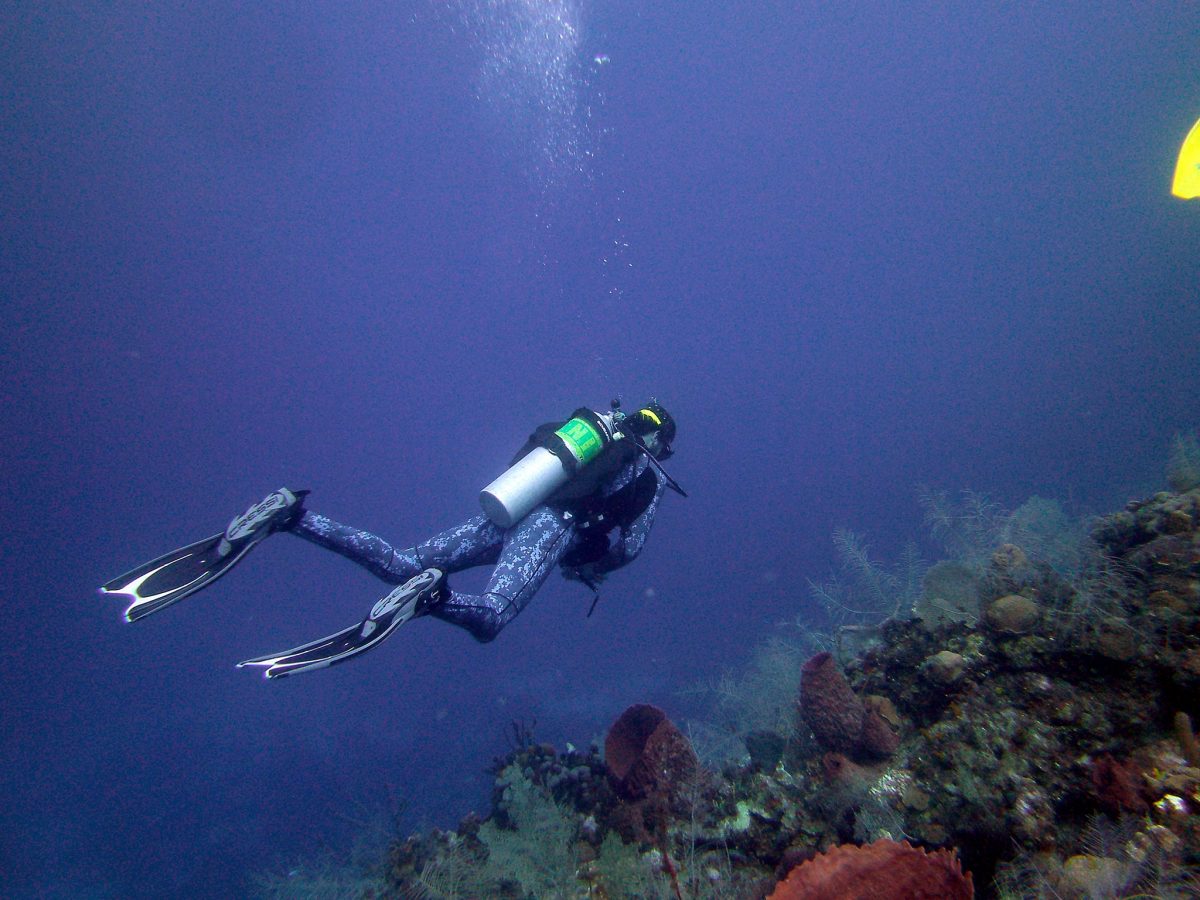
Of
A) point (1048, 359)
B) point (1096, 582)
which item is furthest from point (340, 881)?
point (1048, 359)

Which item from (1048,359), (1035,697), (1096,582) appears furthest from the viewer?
(1048,359)

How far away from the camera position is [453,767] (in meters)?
22.9

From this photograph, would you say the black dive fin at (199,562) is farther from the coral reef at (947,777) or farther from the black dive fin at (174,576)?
the coral reef at (947,777)

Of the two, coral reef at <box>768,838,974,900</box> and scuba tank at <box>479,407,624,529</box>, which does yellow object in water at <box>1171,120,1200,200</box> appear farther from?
coral reef at <box>768,838,974,900</box>

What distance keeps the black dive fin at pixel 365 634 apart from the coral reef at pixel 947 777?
2043 mm

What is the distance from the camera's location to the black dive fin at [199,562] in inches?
186

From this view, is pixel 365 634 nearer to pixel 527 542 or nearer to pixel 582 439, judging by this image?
pixel 527 542

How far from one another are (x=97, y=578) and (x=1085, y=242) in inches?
6210

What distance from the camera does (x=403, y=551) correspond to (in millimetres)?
5766

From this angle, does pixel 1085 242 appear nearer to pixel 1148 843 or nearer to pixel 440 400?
pixel 440 400

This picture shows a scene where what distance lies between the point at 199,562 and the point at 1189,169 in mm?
9649

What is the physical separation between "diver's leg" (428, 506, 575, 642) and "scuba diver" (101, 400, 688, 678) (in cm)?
1

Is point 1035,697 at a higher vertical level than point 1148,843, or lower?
lower

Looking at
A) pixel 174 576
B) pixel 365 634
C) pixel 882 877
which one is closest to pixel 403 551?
pixel 365 634
